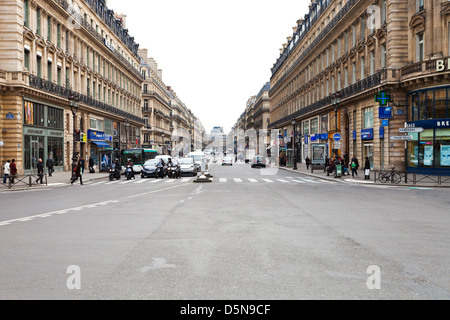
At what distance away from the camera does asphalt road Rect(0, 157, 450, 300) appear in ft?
17.2

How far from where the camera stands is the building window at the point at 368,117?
123ft

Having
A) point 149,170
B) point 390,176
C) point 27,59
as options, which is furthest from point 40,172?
point 390,176

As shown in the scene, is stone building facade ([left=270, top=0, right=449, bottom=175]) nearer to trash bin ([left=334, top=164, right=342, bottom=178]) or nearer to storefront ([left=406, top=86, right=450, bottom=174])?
storefront ([left=406, top=86, right=450, bottom=174])

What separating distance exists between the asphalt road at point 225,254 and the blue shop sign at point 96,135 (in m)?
37.0

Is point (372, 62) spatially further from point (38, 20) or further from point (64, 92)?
point (38, 20)

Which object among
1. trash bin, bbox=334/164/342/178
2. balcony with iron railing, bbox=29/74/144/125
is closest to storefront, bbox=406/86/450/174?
trash bin, bbox=334/164/342/178

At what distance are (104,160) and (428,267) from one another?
4066cm

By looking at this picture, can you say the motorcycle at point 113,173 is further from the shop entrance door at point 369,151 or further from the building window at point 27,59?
the shop entrance door at point 369,151

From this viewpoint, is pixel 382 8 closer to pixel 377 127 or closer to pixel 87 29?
pixel 377 127

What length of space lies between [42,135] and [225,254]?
34708mm

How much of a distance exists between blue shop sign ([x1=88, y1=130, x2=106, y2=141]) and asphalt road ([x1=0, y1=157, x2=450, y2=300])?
37.0 metres

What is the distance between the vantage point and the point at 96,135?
51188 millimetres
